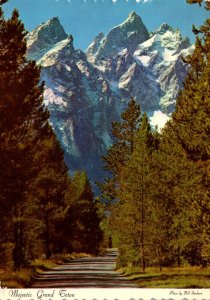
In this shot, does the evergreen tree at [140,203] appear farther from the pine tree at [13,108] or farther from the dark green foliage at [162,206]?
the pine tree at [13,108]

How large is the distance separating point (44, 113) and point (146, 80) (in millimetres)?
149858

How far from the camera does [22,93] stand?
22797 millimetres

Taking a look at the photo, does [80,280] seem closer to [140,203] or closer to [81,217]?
[140,203]

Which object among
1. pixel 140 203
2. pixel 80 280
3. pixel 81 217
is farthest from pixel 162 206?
pixel 81 217

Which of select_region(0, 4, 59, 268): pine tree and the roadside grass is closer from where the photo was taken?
the roadside grass

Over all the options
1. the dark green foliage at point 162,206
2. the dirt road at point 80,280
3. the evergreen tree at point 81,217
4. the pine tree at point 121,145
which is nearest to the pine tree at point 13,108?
the dirt road at point 80,280

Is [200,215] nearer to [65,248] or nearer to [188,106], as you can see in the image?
[188,106]

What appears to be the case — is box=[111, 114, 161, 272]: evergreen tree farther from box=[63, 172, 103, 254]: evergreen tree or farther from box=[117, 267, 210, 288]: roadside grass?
box=[63, 172, 103, 254]: evergreen tree

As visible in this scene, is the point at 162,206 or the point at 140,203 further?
the point at 140,203

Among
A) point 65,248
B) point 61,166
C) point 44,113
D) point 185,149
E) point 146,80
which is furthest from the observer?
point 146,80

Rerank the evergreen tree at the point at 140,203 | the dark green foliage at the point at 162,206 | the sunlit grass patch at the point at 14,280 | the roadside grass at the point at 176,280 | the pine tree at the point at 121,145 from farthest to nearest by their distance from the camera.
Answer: the pine tree at the point at 121,145 → the evergreen tree at the point at 140,203 → the dark green foliage at the point at 162,206 → the sunlit grass patch at the point at 14,280 → the roadside grass at the point at 176,280

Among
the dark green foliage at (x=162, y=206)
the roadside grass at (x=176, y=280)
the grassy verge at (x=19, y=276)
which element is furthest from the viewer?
the dark green foliage at (x=162, y=206)

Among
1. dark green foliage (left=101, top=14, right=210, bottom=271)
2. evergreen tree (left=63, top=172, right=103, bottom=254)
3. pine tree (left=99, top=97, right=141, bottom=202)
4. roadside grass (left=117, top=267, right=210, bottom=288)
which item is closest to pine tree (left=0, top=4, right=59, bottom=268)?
roadside grass (left=117, top=267, right=210, bottom=288)

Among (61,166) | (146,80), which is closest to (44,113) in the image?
(61,166)
